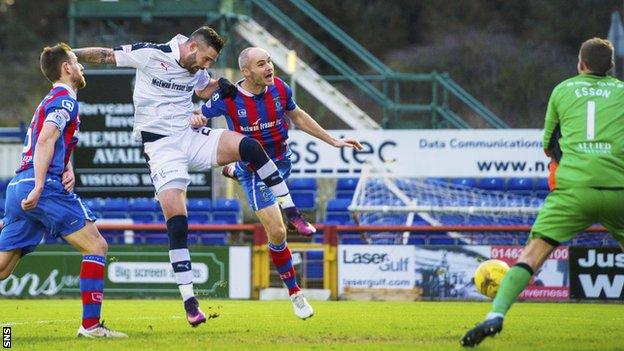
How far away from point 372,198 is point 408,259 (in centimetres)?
509

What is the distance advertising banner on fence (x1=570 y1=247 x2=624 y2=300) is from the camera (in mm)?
17516

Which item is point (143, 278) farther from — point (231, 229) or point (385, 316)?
point (385, 316)

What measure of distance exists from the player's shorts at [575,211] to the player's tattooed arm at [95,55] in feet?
12.7

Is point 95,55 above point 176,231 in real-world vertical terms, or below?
above

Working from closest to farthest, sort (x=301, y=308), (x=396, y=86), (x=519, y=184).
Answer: (x=301, y=308) < (x=519, y=184) < (x=396, y=86)

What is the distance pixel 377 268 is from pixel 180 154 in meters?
8.24

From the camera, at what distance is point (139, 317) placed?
13.1 meters

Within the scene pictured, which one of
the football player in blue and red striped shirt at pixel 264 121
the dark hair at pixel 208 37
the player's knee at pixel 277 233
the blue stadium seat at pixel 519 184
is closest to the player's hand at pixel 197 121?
the dark hair at pixel 208 37

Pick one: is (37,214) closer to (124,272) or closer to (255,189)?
(255,189)

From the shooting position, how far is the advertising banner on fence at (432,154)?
880 inches

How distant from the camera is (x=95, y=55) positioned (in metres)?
10.4

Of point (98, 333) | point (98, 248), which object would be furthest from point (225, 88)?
point (98, 333)

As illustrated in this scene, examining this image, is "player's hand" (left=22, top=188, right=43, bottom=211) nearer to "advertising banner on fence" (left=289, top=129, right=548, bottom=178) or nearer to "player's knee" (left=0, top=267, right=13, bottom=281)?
"player's knee" (left=0, top=267, right=13, bottom=281)

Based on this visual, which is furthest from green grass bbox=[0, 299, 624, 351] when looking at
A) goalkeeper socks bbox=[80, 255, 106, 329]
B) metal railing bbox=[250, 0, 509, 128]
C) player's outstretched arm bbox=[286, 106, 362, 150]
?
metal railing bbox=[250, 0, 509, 128]
